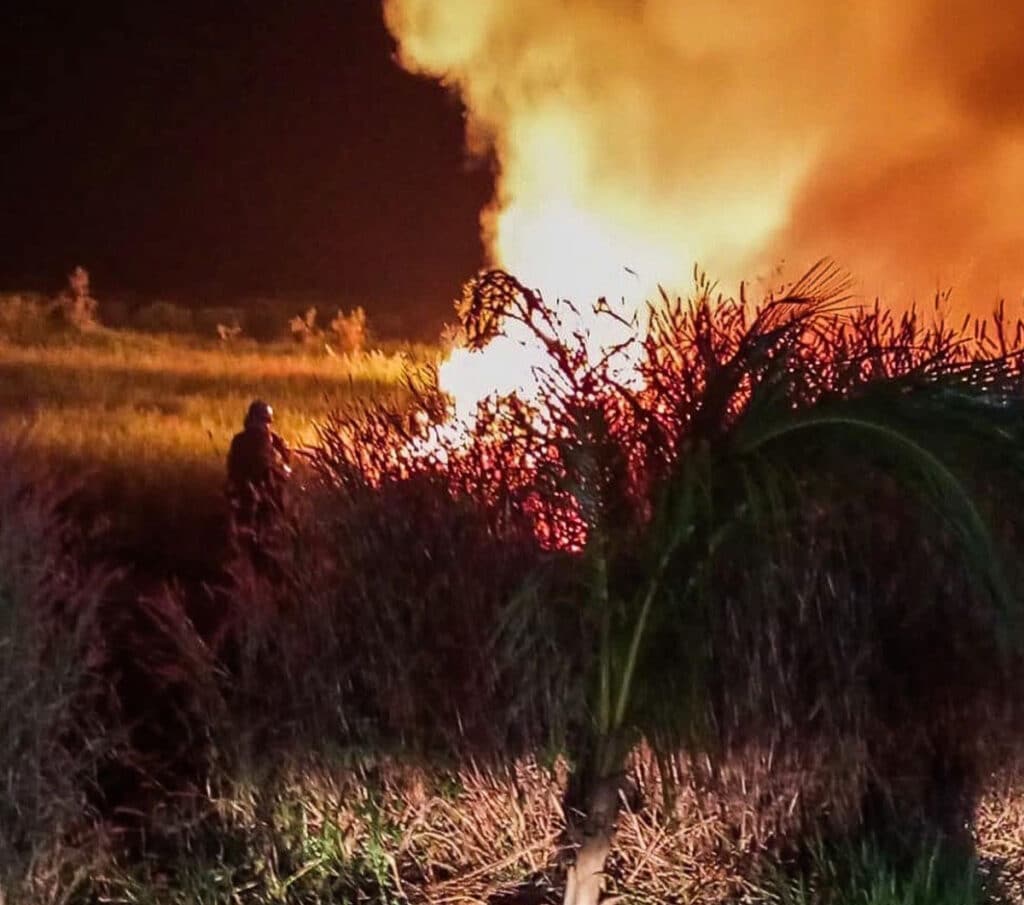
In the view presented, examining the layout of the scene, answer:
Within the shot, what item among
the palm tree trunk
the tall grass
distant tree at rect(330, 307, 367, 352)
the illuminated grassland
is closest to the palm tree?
the palm tree trunk

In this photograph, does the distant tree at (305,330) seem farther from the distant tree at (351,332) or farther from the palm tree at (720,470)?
the palm tree at (720,470)

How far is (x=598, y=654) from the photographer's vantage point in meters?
5.62

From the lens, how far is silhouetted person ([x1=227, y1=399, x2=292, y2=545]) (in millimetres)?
7492

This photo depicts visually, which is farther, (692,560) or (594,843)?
(594,843)

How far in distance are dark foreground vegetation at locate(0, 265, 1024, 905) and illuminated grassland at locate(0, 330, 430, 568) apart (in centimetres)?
94

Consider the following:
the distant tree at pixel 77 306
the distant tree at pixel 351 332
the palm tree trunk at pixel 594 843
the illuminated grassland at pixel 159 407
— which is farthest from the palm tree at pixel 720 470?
the distant tree at pixel 77 306

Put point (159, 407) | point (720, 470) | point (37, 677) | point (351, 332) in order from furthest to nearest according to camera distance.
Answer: point (159, 407), point (351, 332), point (37, 677), point (720, 470)

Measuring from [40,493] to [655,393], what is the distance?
2360 mm

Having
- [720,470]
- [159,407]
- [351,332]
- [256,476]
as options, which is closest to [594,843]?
[720,470]

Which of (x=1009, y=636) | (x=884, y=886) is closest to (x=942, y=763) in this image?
(x=884, y=886)

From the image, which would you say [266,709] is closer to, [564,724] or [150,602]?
[150,602]

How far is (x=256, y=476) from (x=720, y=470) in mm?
4095

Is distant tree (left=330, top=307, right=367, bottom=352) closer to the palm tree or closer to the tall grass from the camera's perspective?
the tall grass

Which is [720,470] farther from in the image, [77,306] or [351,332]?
[77,306]
